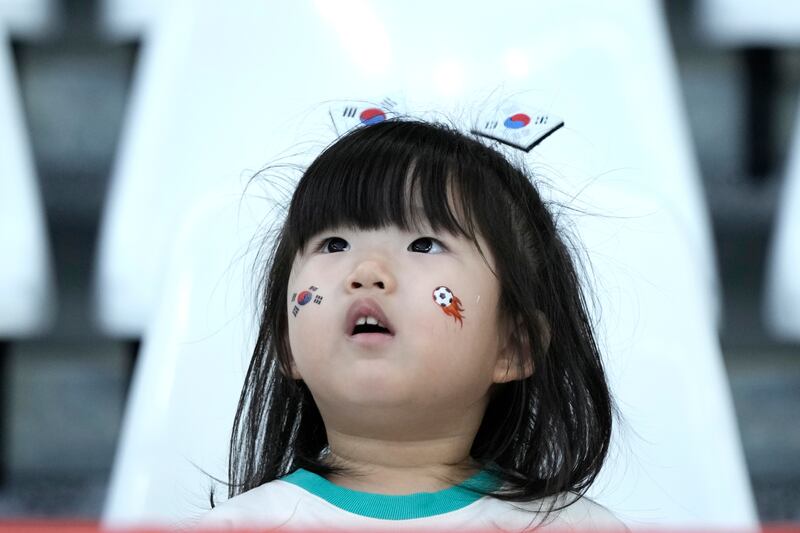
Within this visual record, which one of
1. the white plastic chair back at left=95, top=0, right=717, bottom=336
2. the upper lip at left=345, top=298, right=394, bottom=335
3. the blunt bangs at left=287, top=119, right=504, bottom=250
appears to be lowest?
the upper lip at left=345, top=298, right=394, bottom=335

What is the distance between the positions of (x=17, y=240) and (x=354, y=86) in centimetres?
30

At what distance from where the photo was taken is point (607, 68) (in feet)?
3.24

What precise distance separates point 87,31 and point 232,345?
39.6 inches

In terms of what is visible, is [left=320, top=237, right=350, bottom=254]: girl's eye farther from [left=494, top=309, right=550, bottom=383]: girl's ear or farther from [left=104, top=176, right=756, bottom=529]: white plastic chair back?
[left=104, top=176, right=756, bottom=529]: white plastic chair back

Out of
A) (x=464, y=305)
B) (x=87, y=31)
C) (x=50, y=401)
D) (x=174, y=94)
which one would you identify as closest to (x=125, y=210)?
(x=174, y=94)

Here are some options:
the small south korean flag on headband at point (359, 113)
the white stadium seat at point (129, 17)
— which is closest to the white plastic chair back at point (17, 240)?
the white stadium seat at point (129, 17)

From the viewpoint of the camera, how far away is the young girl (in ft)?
1.87

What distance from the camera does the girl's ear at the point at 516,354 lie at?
625mm

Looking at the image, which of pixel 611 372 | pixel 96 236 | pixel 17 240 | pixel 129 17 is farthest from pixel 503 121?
pixel 96 236

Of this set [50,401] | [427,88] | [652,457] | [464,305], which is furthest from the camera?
[50,401]

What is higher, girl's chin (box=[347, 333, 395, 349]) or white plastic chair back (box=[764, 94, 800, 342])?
white plastic chair back (box=[764, 94, 800, 342])

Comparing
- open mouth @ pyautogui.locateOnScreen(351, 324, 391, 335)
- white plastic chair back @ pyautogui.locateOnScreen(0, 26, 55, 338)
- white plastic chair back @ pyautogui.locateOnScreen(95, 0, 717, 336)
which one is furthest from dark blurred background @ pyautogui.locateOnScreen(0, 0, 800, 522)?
open mouth @ pyautogui.locateOnScreen(351, 324, 391, 335)

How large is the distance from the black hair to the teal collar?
0.01 metres

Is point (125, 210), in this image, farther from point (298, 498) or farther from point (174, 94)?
point (298, 498)
